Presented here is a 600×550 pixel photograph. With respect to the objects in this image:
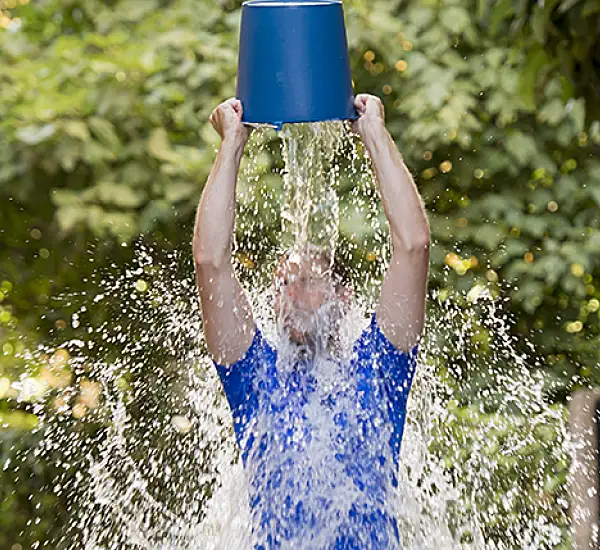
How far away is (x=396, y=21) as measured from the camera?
12.2 ft

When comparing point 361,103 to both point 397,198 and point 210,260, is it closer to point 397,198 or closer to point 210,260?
point 397,198

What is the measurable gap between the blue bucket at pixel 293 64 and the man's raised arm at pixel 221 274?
15 cm

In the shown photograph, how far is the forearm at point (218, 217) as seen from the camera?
6.25 feet

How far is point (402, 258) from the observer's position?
1909mm

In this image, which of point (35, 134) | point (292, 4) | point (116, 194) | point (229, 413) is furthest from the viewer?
point (116, 194)

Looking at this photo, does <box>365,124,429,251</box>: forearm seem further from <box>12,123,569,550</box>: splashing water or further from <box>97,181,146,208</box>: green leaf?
<box>97,181,146,208</box>: green leaf

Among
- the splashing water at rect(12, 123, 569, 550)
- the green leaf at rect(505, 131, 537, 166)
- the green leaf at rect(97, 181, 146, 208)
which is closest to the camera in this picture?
the splashing water at rect(12, 123, 569, 550)

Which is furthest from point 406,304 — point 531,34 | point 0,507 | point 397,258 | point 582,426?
point 0,507

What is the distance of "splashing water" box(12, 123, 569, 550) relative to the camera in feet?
9.68

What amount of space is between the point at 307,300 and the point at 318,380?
0.16 metres

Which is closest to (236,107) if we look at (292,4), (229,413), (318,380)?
(292,4)

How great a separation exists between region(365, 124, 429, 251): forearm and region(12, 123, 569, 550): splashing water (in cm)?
53

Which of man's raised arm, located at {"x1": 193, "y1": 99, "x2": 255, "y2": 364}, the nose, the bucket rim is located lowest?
the nose

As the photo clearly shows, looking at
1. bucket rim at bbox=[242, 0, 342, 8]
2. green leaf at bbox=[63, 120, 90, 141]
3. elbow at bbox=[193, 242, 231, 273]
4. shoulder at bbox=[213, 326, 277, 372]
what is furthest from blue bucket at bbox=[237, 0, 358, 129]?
green leaf at bbox=[63, 120, 90, 141]
